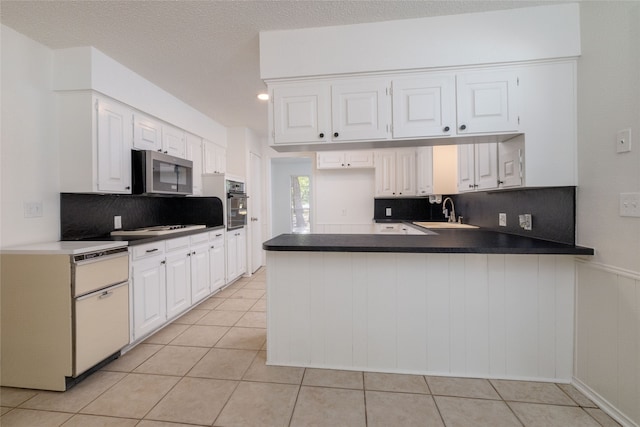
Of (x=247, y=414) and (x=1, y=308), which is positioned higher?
(x=1, y=308)

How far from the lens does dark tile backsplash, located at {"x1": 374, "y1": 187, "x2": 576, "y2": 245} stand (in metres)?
1.84

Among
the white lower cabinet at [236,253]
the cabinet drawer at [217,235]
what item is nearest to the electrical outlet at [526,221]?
the cabinet drawer at [217,235]

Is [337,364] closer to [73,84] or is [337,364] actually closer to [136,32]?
[136,32]

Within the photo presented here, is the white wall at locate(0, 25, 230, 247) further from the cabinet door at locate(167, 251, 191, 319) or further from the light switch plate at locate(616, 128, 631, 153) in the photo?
the light switch plate at locate(616, 128, 631, 153)

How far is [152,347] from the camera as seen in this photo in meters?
2.37

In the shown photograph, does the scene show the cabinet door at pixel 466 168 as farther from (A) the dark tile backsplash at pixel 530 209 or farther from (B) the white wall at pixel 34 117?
(B) the white wall at pixel 34 117

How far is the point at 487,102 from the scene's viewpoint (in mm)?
1910

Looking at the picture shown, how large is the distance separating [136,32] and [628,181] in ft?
10.9

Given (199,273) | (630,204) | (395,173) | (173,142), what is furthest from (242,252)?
(630,204)

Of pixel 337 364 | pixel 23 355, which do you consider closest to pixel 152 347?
pixel 23 355

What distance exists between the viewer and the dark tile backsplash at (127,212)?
2.40 metres

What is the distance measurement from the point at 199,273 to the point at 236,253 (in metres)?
1.01

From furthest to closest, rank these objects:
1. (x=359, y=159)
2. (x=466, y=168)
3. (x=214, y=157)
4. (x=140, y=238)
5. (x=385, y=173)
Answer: (x=359, y=159), (x=385, y=173), (x=214, y=157), (x=466, y=168), (x=140, y=238)

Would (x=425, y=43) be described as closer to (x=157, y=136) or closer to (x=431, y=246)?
(x=431, y=246)
